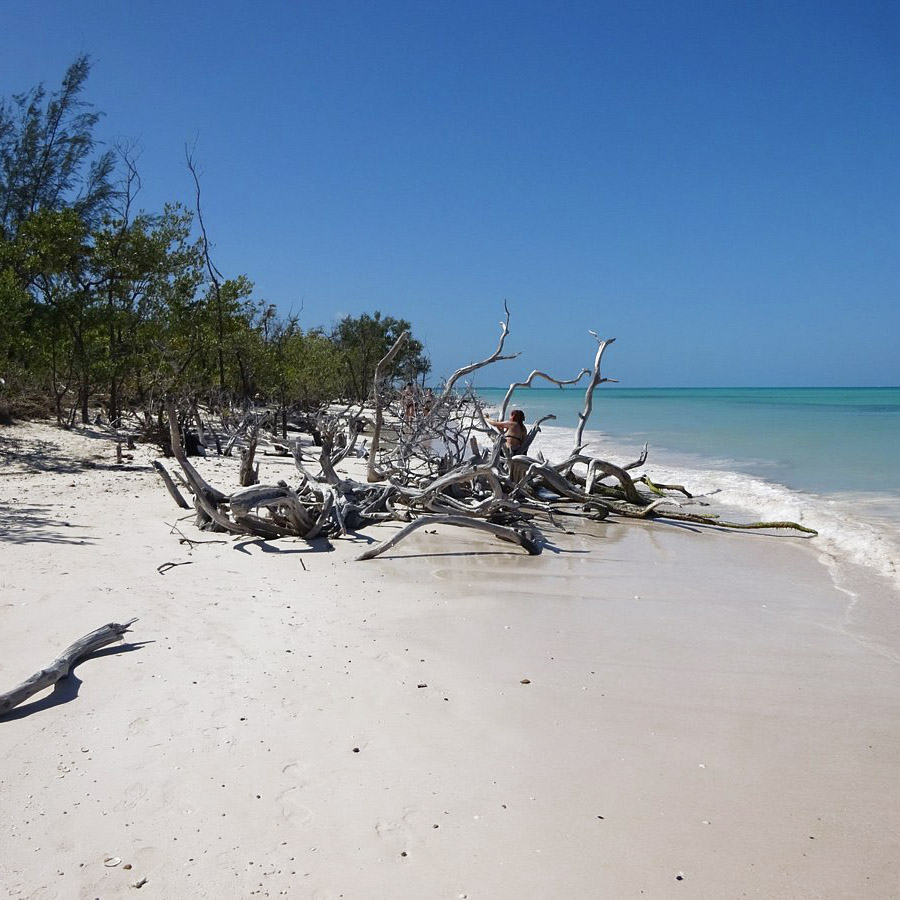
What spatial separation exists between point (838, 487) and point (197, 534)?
11.1 metres

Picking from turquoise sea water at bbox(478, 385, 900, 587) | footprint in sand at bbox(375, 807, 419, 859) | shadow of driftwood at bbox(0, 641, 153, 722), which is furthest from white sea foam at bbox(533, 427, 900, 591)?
shadow of driftwood at bbox(0, 641, 153, 722)

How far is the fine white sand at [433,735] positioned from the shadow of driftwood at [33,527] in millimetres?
57

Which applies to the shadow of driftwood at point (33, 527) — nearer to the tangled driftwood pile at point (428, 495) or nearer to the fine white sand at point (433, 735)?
the fine white sand at point (433, 735)

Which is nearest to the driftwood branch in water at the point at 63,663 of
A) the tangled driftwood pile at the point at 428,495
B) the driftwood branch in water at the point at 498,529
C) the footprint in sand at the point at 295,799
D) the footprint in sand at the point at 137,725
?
the footprint in sand at the point at 137,725

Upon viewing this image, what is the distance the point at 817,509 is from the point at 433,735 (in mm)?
9190

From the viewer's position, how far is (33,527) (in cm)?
649

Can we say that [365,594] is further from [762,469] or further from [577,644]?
[762,469]

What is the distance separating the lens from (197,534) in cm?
704

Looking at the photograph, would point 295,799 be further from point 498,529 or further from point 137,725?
point 498,529

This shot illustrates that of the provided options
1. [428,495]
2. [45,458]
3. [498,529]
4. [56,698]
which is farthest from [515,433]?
[56,698]

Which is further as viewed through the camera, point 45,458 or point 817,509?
point 45,458

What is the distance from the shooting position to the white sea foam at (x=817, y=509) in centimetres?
785

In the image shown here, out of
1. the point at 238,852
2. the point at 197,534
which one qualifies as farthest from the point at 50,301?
the point at 238,852

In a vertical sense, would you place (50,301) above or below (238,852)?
above
